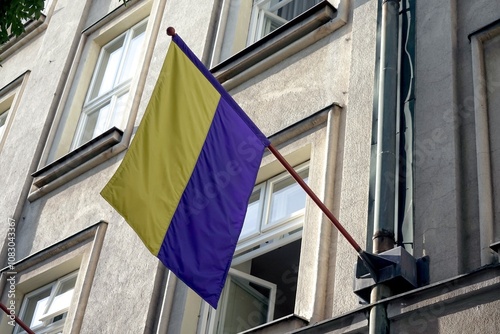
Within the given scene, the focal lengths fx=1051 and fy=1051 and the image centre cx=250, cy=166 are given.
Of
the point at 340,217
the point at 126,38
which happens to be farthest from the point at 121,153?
the point at 340,217

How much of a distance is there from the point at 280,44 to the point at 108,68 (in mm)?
4502

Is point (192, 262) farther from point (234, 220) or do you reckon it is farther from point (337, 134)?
point (337, 134)

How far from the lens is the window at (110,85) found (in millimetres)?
14195

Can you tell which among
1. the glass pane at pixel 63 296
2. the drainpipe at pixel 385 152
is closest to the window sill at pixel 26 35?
the glass pane at pixel 63 296

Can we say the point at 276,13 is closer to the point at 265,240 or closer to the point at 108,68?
the point at 108,68

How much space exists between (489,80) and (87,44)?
331 inches

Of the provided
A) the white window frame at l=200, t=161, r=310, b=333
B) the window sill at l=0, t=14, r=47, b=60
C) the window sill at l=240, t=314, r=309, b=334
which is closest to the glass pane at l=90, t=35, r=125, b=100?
the window sill at l=0, t=14, r=47, b=60

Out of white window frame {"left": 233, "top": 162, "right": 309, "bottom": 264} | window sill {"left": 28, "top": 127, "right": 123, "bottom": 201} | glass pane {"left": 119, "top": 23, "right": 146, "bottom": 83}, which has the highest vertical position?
glass pane {"left": 119, "top": 23, "right": 146, "bottom": 83}

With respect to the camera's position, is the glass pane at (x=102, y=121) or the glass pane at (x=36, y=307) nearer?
the glass pane at (x=36, y=307)

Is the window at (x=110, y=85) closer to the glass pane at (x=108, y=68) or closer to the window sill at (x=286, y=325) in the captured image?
the glass pane at (x=108, y=68)

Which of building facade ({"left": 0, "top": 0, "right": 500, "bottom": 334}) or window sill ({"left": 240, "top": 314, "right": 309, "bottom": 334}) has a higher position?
building facade ({"left": 0, "top": 0, "right": 500, "bottom": 334})

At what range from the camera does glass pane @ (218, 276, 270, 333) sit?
1010 centimetres

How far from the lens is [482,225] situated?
7.64m

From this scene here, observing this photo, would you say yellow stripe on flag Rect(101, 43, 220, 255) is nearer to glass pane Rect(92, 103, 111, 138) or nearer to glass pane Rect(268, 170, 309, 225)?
glass pane Rect(268, 170, 309, 225)
